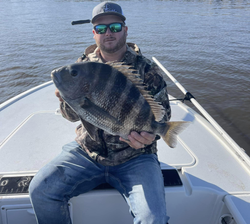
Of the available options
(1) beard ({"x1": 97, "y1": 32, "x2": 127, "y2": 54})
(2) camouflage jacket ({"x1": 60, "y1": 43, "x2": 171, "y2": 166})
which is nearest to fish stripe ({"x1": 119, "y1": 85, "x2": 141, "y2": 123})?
(2) camouflage jacket ({"x1": 60, "y1": 43, "x2": 171, "y2": 166})

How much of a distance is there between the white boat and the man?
0.18 metres

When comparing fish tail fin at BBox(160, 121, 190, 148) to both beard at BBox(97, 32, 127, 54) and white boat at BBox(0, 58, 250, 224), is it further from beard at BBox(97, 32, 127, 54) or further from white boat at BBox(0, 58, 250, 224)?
beard at BBox(97, 32, 127, 54)

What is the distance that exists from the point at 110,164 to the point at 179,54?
1075 cm

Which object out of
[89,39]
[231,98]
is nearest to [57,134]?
[231,98]

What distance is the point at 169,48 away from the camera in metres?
12.5

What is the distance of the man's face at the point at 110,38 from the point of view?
239 cm

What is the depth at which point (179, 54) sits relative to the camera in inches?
460

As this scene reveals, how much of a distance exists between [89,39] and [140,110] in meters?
13.8

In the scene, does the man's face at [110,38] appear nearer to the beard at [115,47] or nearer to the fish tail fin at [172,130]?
the beard at [115,47]

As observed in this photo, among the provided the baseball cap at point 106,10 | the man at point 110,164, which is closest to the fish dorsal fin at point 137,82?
the man at point 110,164

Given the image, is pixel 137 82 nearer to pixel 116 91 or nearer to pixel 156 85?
pixel 116 91

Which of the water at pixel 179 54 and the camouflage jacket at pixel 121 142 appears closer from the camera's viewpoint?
the camouflage jacket at pixel 121 142

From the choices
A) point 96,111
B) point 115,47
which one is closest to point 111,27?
point 115,47

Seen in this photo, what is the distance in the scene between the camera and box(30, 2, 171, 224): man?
1956 mm
